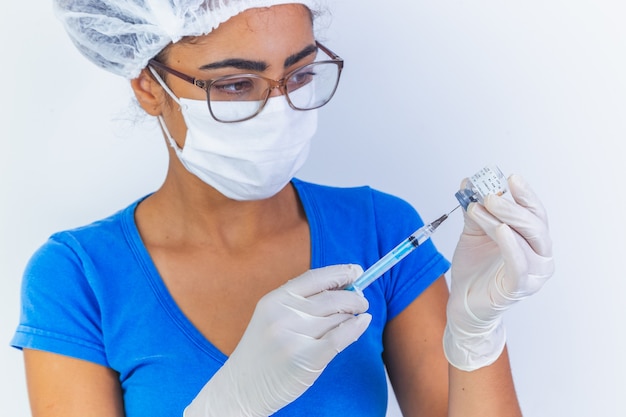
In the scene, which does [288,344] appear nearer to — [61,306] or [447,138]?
[61,306]

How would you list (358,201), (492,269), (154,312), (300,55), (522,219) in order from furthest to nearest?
(358,201), (154,312), (300,55), (492,269), (522,219)

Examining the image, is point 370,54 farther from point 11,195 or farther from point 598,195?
point 11,195

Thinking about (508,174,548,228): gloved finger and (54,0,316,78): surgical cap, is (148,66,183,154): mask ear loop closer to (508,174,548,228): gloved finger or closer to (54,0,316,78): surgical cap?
(54,0,316,78): surgical cap

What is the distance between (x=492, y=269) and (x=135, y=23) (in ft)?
2.51

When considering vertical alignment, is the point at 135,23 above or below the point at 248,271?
above

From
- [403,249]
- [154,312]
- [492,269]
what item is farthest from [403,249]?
[154,312]

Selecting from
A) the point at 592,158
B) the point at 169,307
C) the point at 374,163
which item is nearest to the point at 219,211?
the point at 169,307

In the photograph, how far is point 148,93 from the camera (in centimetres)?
189

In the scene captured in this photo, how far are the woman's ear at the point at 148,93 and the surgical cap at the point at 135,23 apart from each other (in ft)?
0.08

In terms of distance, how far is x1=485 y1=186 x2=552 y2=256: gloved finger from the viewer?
155 cm

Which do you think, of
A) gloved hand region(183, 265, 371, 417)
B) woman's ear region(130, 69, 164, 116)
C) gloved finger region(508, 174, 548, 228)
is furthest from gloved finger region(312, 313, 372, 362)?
woman's ear region(130, 69, 164, 116)

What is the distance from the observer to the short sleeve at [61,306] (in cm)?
183

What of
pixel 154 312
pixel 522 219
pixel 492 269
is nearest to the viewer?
pixel 522 219

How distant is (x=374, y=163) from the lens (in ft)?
7.82
